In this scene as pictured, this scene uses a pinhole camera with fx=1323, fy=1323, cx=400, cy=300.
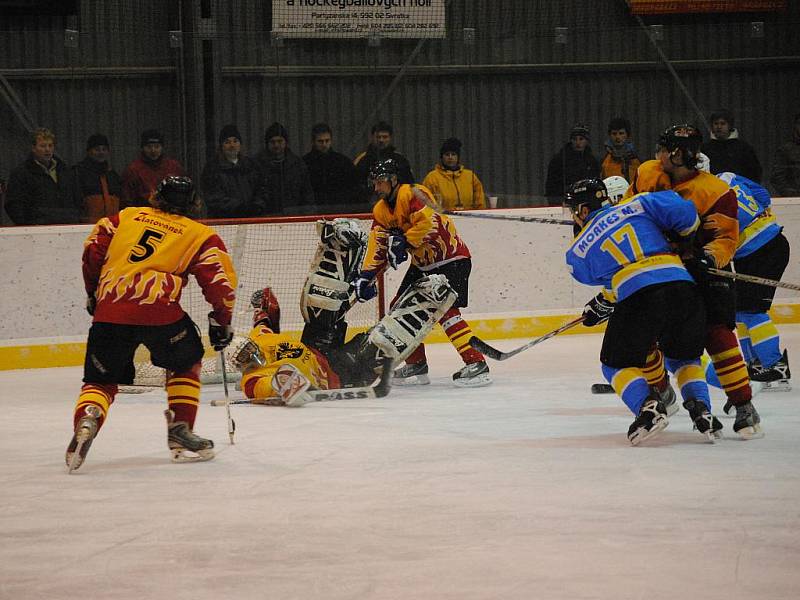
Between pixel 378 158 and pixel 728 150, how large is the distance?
2193 millimetres

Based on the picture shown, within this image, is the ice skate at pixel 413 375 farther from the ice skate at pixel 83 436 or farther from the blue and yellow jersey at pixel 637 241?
the ice skate at pixel 83 436

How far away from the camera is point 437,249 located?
646cm

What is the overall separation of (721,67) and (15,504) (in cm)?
606

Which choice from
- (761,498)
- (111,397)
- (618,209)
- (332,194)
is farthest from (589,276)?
(332,194)

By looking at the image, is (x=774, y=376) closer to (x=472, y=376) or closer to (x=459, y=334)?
(x=472, y=376)

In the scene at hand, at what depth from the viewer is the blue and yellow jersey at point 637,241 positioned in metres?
4.43

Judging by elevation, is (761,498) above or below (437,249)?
below

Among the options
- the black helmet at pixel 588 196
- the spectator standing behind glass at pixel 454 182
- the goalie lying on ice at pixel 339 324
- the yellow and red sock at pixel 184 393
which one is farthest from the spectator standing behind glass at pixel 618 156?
the yellow and red sock at pixel 184 393

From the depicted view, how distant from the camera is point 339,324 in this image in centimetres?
616

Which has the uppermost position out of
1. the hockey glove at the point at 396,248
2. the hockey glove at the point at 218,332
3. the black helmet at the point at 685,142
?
the black helmet at the point at 685,142

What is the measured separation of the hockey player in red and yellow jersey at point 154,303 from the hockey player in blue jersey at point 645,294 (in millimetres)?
1261

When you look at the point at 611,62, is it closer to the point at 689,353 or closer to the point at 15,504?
the point at 689,353

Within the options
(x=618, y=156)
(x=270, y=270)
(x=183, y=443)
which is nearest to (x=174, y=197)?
(x=183, y=443)

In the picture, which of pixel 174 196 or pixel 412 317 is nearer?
pixel 174 196
